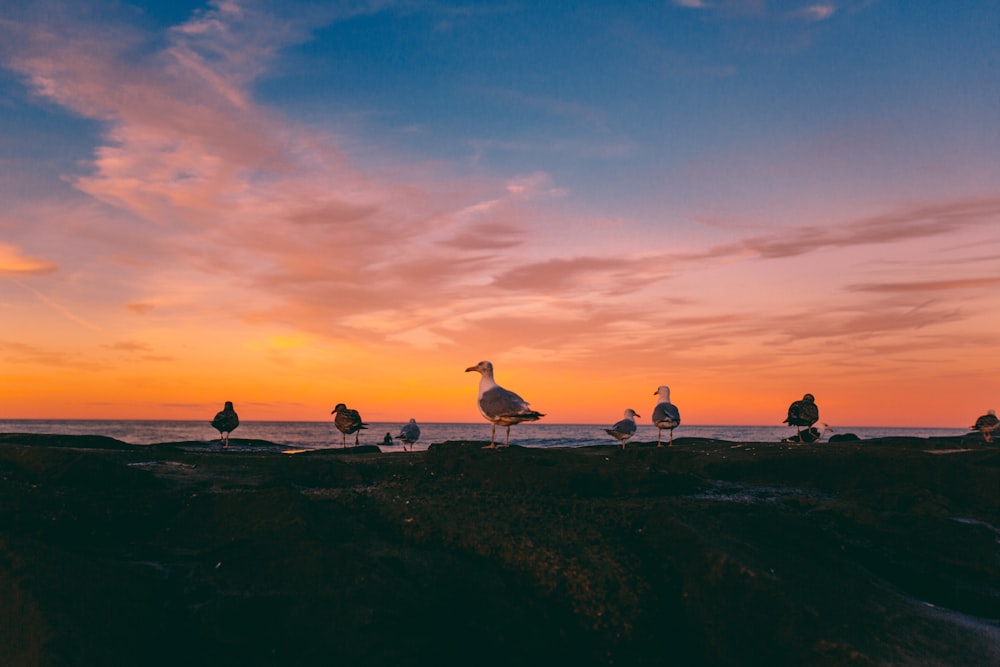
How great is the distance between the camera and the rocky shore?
5.64 metres

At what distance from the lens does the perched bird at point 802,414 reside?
2911cm

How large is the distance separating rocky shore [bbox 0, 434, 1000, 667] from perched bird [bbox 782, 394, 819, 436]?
19642 millimetres

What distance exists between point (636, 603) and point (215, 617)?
3.80 metres

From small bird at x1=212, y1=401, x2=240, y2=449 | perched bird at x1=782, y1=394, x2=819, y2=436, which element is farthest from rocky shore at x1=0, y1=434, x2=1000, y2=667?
small bird at x1=212, y1=401, x2=240, y2=449

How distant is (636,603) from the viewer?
6660 mm

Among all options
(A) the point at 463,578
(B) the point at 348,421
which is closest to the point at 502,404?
(A) the point at 463,578

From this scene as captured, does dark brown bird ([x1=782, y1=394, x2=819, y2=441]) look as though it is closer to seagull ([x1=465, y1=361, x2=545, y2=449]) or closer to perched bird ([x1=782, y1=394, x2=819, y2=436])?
perched bird ([x1=782, y1=394, x2=819, y2=436])

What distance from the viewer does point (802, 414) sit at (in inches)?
1153

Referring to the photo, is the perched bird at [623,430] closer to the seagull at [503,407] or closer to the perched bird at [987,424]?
the seagull at [503,407]

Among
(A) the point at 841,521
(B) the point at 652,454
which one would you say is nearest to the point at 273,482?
(A) the point at 841,521

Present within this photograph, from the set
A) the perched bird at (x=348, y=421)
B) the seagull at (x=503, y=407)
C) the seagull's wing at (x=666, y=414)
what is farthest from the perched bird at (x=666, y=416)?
the perched bird at (x=348, y=421)

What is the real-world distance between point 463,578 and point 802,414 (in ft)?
85.8

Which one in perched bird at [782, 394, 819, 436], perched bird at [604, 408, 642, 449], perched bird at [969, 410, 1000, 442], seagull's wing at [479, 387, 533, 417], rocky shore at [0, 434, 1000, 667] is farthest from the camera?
perched bird at [969, 410, 1000, 442]

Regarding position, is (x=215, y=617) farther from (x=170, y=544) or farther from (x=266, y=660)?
(x=170, y=544)
